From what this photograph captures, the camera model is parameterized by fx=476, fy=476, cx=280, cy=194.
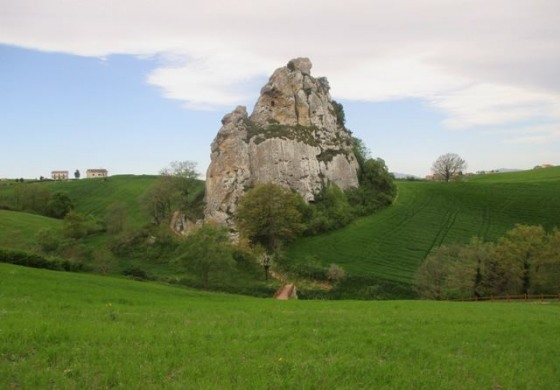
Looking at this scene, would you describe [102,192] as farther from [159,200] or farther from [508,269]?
[508,269]

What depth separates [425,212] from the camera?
93812 millimetres

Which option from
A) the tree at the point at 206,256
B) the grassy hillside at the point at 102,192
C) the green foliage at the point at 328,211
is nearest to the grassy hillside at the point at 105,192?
the grassy hillside at the point at 102,192

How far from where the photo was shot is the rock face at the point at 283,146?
3647 inches

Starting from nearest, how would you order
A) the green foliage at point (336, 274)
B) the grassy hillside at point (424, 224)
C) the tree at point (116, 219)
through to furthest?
1. the green foliage at point (336, 274)
2. the grassy hillside at point (424, 224)
3. the tree at point (116, 219)

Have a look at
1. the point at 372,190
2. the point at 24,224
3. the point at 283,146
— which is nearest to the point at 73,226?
the point at 24,224

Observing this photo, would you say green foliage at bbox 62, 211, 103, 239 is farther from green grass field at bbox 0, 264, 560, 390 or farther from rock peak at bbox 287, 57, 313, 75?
green grass field at bbox 0, 264, 560, 390

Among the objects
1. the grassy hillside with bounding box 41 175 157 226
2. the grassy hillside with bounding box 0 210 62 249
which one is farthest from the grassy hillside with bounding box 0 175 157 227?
the grassy hillside with bounding box 0 210 62 249

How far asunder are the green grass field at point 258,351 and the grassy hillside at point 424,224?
165 feet

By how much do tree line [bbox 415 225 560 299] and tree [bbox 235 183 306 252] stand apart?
97.7 ft

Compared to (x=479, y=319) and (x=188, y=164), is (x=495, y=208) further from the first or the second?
(x=479, y=319)

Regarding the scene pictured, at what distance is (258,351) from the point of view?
11.5 meters

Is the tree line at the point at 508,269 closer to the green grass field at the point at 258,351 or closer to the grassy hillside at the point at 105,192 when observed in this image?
the green grass field at the point at 258,351

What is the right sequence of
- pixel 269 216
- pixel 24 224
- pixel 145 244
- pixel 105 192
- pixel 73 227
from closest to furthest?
pixel 269 216, pixel 73 227, pixel 145 244, pixel 24 224, pixel 105 192

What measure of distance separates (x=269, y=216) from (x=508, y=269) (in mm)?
39062
